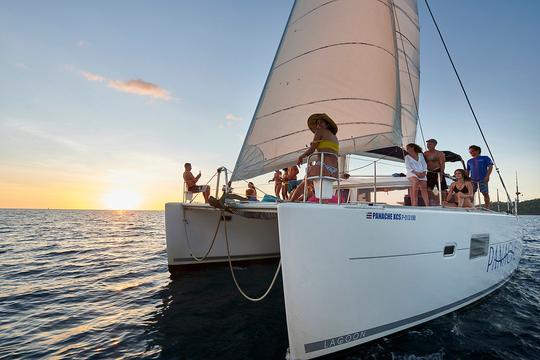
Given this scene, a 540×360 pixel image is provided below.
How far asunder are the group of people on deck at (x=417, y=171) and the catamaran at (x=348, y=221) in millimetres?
438

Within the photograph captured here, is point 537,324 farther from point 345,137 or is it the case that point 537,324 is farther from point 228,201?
point 228,201

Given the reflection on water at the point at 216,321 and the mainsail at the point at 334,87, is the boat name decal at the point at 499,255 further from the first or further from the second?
the reflection on water at the point at 216,321

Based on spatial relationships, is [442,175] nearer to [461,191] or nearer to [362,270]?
[461,191]

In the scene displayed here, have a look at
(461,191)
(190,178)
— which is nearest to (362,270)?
(461,191)

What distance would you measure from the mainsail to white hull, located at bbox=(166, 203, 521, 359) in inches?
75.1

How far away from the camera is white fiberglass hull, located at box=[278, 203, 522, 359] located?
116 inches

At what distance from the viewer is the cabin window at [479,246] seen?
15.9ft

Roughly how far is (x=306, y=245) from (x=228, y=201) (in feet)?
7.04

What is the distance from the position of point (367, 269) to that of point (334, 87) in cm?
355

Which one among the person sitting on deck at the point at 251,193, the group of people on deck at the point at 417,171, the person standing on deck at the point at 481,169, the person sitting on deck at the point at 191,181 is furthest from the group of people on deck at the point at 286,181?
the person standing on deck at the point at 481,169

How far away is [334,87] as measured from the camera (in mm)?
5664

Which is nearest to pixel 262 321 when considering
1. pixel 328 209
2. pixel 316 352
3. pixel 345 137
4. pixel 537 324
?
pixel 316 352

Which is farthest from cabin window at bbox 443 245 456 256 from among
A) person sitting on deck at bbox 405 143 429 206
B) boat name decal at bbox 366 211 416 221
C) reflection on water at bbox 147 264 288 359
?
reflection on water at bbox 147 264 288 359

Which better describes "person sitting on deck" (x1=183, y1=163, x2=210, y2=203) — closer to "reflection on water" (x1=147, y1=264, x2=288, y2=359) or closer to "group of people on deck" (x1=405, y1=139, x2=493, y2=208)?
"reflection on water" (x1=147, y1=264, x2=288, y2=359)
